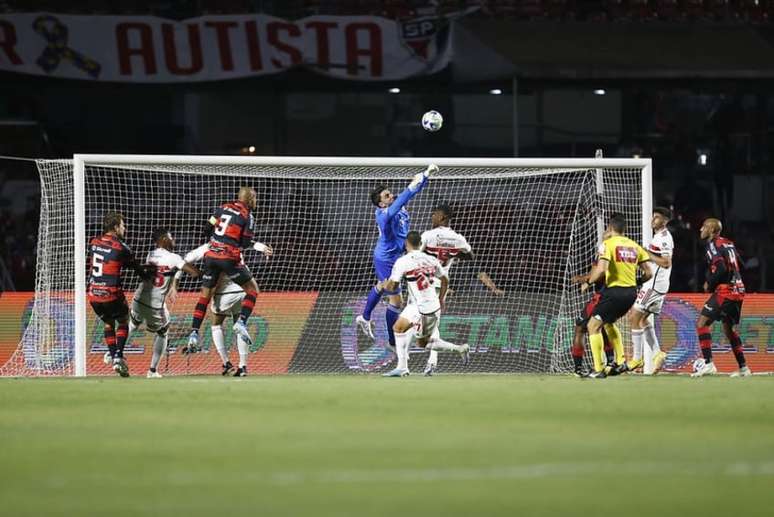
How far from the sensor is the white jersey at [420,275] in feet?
53.4

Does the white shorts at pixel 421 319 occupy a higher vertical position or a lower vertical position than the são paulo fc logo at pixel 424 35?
lower

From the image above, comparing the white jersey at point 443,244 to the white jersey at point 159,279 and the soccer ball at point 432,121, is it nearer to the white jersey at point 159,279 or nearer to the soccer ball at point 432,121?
the soccer ball at point 432,121

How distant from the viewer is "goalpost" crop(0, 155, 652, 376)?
1816 centimetres

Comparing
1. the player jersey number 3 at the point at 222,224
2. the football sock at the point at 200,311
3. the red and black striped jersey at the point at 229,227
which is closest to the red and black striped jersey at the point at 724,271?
the red and black striped jersey at the point at 229,227

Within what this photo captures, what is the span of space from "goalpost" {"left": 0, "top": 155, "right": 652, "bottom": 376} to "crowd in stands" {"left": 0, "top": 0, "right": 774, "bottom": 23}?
6.90m

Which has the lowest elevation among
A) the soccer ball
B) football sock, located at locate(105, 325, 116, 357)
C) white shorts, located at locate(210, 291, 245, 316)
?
football sock, located at locate(105, 325, 116, 357)

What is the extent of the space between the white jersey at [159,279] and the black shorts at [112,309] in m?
0.32

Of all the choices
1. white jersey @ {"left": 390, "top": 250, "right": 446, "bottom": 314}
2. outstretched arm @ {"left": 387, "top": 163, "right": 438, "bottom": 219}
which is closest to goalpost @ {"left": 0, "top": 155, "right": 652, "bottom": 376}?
outstretched arm @ {"left": 387, "top": 163, "right": 438, "bottom": 219}

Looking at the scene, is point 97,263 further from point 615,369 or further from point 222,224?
point 615,369

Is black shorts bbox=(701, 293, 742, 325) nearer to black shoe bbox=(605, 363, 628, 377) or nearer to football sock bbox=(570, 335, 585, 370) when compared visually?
black shoe bbox=(605, 363, 628, 377)

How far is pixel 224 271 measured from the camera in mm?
16766

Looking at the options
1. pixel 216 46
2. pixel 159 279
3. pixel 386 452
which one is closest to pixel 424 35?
pixel 216 46

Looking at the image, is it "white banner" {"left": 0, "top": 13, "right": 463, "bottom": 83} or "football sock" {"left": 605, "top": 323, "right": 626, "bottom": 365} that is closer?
"football sock" {"left": 605, "top": 323, "right": 626, "bottom": 365}

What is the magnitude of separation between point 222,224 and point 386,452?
28.5ft
